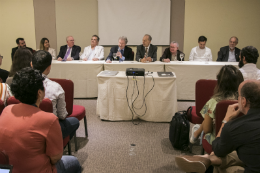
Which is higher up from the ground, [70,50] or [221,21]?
[221,21]

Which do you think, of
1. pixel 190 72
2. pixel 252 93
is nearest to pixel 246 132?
pixel 252 93

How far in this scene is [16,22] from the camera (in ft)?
21.7

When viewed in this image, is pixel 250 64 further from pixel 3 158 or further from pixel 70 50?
pixel 70 50

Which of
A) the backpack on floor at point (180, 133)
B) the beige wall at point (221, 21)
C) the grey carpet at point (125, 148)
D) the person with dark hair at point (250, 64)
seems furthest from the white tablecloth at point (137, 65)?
the beige wall at point (221, 21)

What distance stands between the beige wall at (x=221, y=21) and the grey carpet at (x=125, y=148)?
381cm

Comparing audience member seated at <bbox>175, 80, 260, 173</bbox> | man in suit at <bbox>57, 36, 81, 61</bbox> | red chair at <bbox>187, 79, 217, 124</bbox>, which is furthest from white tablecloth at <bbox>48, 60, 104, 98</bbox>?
audience member seated at <bbox>175, 80, 260, 173</bbox>

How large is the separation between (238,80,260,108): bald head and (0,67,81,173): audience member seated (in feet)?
3.39

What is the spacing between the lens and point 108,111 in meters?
3.49

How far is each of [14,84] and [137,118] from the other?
7.87 feet

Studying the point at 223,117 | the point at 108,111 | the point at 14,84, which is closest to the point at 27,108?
the point at 14,84

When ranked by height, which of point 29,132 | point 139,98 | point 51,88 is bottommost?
point 139,98

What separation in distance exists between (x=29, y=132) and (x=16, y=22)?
630cm

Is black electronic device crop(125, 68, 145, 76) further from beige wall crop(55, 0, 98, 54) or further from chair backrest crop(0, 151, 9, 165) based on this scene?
beige wall crop(55, 0, 98, 54)

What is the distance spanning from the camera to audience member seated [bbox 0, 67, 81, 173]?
3.99 ft
